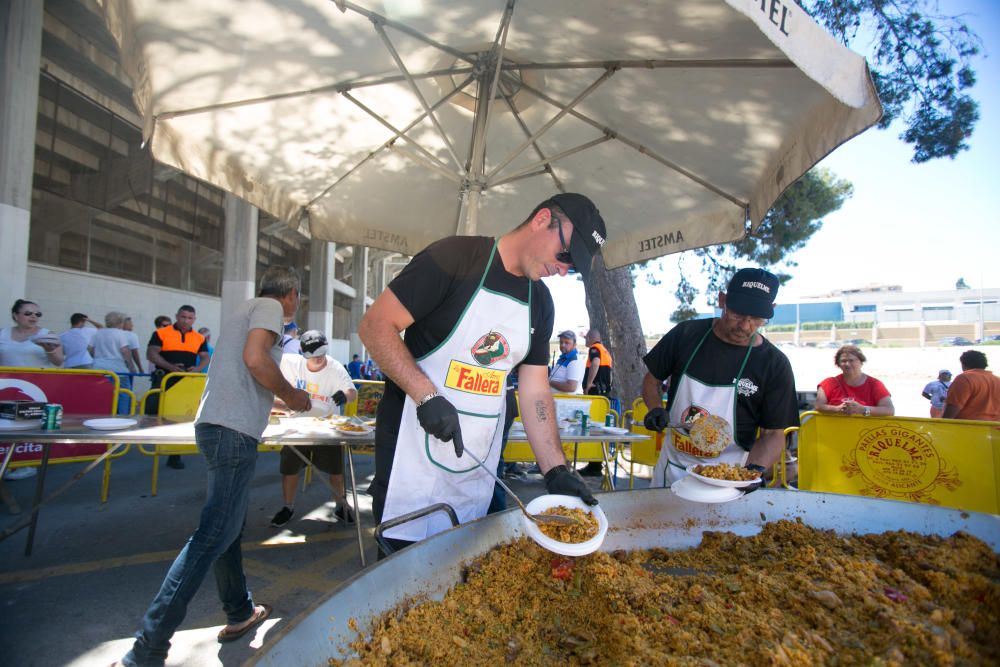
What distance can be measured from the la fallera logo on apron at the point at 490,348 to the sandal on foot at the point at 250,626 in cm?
208

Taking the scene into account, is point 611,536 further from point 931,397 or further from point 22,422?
point 931,397

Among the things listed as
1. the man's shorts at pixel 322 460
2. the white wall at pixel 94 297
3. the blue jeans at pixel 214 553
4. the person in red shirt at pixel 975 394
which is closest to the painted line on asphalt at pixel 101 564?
the man's shorts at pixel 322 460

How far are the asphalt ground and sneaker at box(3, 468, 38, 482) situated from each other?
11 centimetres

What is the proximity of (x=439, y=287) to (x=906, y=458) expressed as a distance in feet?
12.0

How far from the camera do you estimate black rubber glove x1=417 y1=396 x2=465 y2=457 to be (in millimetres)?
1484

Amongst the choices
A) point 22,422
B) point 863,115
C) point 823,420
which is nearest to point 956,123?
point 823,420

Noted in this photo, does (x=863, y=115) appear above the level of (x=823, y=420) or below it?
above

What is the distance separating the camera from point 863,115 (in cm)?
208

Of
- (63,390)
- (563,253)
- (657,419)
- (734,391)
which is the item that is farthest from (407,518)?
(63,390)

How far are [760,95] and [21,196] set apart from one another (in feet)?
28.0

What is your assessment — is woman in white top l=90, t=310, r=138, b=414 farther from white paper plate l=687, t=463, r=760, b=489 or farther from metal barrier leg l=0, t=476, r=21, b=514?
white paper plate l=687, t=463, r=760, b=489

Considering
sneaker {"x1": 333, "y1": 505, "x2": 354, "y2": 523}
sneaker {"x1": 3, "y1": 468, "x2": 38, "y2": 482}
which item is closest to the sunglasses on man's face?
sneaker {"x1": 333, "y1": 505, "x2": 354, "y2": 523}

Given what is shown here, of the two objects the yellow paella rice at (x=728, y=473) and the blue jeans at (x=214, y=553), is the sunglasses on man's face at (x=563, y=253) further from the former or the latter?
the blue jeans at (x=214, y=553)

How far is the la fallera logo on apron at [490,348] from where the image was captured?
1737 mm
